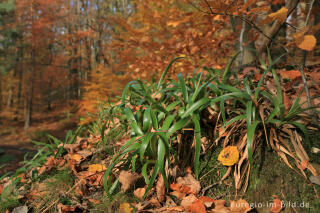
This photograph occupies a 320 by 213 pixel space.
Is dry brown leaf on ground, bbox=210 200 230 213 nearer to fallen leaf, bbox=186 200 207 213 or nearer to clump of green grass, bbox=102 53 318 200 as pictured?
fallen leaf, bbox=186 200 207 213

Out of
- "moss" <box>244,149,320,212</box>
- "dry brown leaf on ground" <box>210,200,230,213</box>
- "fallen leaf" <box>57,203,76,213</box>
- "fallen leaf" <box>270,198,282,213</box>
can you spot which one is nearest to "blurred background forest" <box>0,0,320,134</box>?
"moss" <box>244,149,320,212</box>

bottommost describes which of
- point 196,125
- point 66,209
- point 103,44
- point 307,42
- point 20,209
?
point 20,209

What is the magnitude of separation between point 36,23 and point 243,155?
15.2 meters

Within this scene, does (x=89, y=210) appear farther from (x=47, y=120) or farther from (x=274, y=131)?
(x=47, y=120)

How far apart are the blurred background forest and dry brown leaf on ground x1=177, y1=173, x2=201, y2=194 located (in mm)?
996

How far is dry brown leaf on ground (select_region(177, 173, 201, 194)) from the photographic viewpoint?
3.87 ft

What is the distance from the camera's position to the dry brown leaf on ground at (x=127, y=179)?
1.22 metres

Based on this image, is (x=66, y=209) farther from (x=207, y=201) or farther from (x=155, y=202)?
(x=207, y=201)

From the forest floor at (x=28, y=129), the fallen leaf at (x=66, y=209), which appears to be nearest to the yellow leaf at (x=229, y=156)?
the fallen leaf at (x=66, y=209)

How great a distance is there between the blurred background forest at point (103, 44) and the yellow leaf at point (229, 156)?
707 mm

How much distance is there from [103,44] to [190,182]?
8672 millimetres

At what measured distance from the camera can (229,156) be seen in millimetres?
1200

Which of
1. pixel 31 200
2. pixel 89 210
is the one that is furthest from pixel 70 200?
pixel 31 200

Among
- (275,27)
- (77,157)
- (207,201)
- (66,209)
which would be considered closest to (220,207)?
(207,201)
